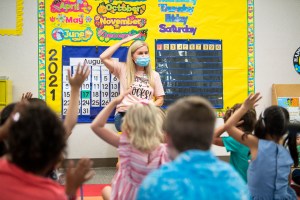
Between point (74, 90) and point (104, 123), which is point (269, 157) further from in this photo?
point (74, 90)

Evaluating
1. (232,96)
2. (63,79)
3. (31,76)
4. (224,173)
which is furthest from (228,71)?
(224,173)

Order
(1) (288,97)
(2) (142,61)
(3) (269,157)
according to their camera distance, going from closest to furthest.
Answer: (3) (269,157)
(2) (142,61)
(1) (288,97)

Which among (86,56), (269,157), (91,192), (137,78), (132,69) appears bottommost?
(91,192)

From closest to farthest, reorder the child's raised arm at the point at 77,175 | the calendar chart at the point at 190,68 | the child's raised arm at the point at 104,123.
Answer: the child's raised arm at the point at 77,175 < the child's raised arm at the point at 104,123 < the calendar chart at the point at 190,68

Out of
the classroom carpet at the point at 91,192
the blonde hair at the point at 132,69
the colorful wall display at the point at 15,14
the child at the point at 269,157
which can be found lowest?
the classroom carpet at the point at 91,192

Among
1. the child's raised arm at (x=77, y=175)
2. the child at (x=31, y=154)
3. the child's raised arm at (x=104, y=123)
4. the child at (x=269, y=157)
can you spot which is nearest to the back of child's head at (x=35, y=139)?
the child at (x=31, y=154)

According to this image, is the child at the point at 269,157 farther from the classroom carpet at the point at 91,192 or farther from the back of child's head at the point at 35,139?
the classroom carpet at the point at 91,192

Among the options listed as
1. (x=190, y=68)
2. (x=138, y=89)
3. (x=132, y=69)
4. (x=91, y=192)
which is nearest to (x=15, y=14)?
(x=132, y=69)

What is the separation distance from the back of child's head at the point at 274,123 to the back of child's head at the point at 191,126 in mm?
1108

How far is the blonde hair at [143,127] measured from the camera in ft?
6.06

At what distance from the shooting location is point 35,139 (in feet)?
3.91

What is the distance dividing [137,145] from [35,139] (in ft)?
2.40

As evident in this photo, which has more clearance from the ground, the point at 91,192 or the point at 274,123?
the point at 274,123

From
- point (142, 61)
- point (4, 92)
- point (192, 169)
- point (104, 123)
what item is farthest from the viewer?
point (4, 92)
